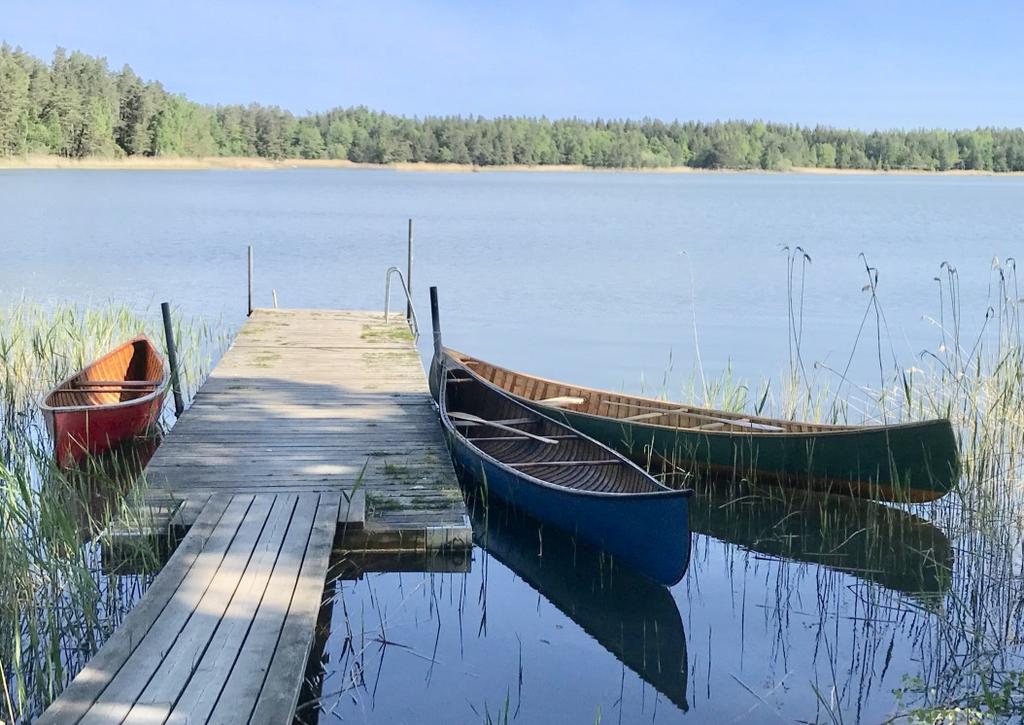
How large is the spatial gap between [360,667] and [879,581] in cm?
309

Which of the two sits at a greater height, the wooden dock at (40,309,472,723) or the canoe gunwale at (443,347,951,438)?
the canoe gunwale at (443,347,951,438)

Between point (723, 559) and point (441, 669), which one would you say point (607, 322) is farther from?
point (441, 669)

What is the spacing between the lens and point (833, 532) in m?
6.60

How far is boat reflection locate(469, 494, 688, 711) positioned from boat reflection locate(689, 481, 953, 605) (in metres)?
0.90

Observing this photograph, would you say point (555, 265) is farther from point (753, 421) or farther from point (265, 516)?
point (265, 516)

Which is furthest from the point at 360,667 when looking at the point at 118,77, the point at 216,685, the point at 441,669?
the point at 118,77

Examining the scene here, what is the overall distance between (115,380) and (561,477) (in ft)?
13.4

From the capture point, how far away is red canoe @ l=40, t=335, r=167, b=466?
281 inches

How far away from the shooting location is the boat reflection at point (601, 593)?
16.3 ft

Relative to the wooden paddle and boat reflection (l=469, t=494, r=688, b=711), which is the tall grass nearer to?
boat reflection (l=469, t=494, r=688, b=711)

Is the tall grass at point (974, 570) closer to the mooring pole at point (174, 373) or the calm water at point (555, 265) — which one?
the mooring pole at point (174, 373)

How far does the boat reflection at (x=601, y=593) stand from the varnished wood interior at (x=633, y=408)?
1574 mm

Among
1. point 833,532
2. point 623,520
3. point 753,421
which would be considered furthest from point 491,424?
point 833,532

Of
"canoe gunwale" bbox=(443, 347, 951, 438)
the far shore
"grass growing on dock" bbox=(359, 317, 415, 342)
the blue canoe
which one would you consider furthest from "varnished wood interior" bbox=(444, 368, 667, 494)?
the far shore
